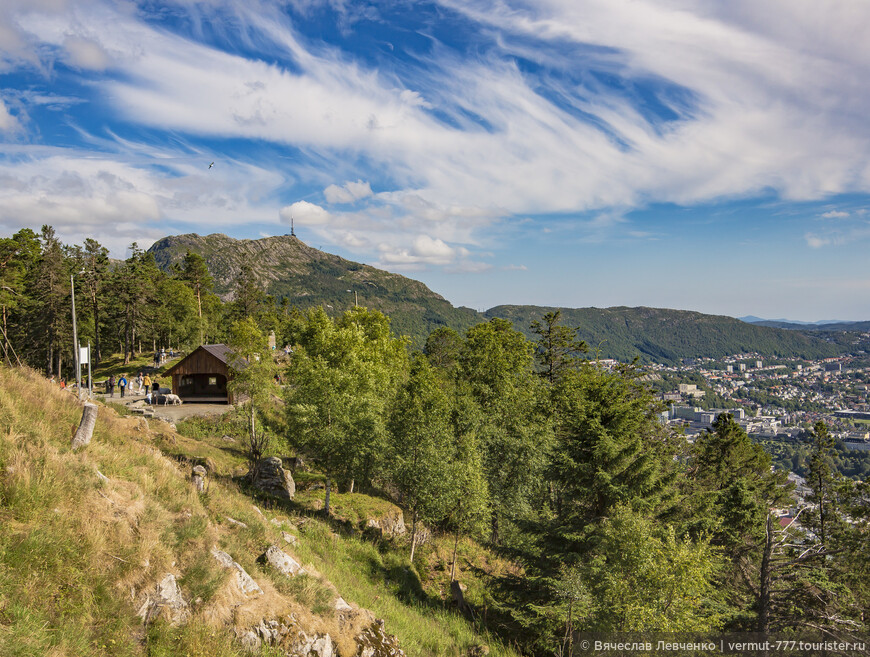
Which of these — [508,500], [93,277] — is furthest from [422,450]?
[93,277]

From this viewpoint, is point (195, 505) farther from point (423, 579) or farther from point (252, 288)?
point (252, 288)

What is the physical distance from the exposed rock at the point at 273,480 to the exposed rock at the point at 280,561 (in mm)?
11642

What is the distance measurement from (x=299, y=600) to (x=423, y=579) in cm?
1346

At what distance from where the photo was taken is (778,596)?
18.5 metres

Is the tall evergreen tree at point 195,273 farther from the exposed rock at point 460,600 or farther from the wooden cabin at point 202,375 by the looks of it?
the exposed rock at point 460,600

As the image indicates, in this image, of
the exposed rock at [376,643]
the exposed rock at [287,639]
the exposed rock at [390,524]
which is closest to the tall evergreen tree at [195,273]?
the exposed rock at [390,524]

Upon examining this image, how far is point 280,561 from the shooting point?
32.7 ft

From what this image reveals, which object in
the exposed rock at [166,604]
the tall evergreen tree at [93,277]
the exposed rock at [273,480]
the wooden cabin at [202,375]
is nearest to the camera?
the exposed rock at [166,604]

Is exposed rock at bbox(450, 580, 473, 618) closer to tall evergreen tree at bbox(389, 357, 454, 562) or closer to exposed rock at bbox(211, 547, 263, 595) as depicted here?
tall evergreen tree at bbox(389, 357, 454, 562)

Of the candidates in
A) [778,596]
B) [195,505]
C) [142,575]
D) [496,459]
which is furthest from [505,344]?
[142,575]

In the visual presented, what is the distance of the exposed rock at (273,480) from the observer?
835 inches

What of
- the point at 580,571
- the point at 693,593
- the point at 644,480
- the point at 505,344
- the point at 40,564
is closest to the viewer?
the point at 40,564

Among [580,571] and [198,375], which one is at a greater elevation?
[198,375]

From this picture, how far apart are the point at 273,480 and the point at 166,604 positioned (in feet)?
50.9
